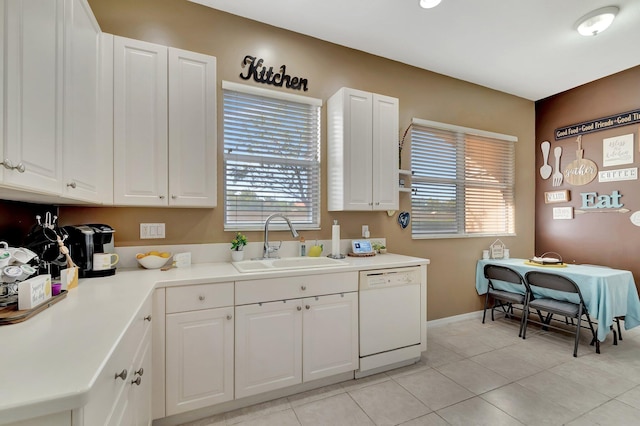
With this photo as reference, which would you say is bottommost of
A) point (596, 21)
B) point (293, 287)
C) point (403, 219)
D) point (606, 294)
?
point (606, 294)

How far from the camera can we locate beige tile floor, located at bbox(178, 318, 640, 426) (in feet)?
6.21

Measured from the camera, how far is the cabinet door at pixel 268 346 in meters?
1.91

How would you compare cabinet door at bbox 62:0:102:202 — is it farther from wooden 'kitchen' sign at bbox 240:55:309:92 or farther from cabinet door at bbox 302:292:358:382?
cabinet door at bbox 302:292:358:382

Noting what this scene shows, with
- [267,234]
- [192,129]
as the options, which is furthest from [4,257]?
[267,234]

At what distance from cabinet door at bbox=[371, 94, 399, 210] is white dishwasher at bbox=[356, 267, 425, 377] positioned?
2.35 ft

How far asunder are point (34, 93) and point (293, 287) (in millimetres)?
1643

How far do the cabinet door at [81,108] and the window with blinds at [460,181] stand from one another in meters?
2.91

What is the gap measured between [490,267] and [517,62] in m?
2.38

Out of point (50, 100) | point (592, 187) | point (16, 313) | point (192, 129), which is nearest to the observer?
point (16, 313)

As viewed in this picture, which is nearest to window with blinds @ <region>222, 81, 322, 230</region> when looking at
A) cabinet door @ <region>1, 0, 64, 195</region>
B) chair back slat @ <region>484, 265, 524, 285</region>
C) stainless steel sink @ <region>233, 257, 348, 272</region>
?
stainless steel sink @ <region>233, 257, 348, 272</region>

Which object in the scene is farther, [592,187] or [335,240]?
[592,187]

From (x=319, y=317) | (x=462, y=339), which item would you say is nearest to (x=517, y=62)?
(x=462, y=339)

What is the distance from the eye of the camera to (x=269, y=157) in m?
2.66

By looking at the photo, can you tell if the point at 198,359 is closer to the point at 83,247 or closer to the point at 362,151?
the point at 83,247
